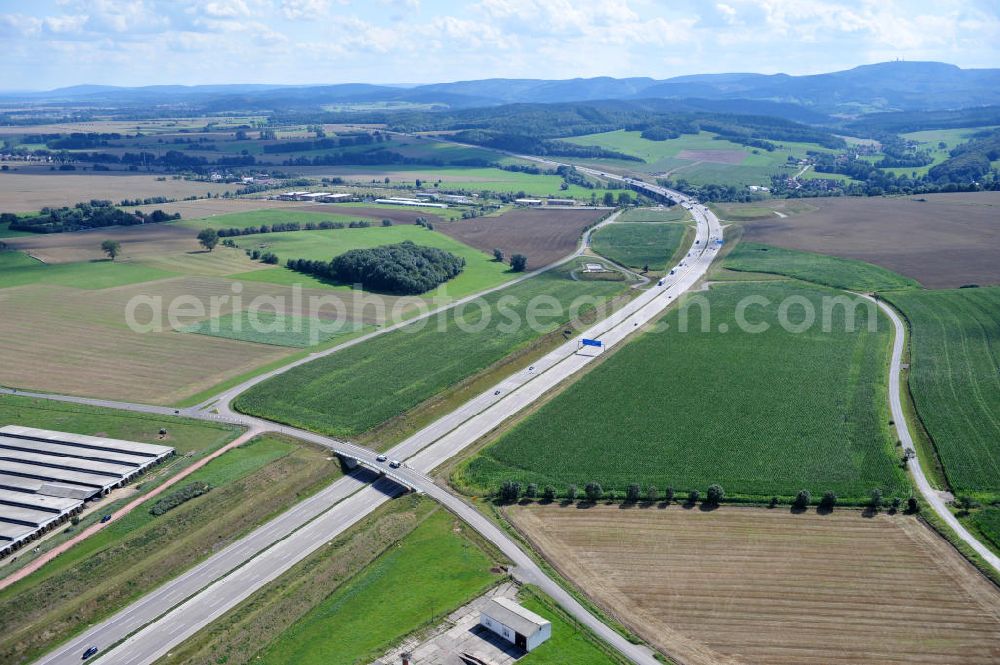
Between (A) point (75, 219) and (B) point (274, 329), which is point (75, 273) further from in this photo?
(B) point (274, 329)

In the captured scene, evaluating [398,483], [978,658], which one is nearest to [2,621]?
[398,483]

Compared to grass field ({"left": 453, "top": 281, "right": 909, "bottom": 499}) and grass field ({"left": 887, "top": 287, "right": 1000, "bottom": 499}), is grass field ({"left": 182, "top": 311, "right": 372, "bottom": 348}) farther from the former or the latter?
grass field ({"left": 887, "top": 287, "right": 1000, "bottom": 499})

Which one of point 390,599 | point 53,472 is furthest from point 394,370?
point 390,599

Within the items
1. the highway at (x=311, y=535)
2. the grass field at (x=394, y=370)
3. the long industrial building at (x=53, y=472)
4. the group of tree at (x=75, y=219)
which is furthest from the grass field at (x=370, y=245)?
the long industrial building at (x=53, y=472)

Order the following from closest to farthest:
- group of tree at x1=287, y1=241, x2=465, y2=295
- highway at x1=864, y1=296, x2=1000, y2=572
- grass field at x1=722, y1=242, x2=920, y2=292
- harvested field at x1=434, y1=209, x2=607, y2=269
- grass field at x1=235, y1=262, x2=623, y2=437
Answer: highway at x1=864, y1=296, x2=1000, y2=572 → grass field at x1=235, y1=262, x2=623, y2=437 → group of tree at x1=287, y1=241, x2=465, y2=295 → grass field at x1=722, y1=242, x2=920, y2=292 → harvested field at x1=434, y1=209, x2=607, y2=269

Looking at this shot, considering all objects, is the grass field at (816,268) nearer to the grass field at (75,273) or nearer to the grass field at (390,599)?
the grass field at (390,599)

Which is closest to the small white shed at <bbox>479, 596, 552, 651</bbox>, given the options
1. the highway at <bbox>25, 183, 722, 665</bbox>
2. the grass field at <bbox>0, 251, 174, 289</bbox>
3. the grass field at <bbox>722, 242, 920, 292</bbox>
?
the highway at <bbox>25, 183, 722, 665</bbox>

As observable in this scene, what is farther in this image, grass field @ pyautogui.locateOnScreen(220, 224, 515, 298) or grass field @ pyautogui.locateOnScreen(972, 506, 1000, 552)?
grass field @ pyautogui.locateOnScreen(220, 224, 515, 298)
